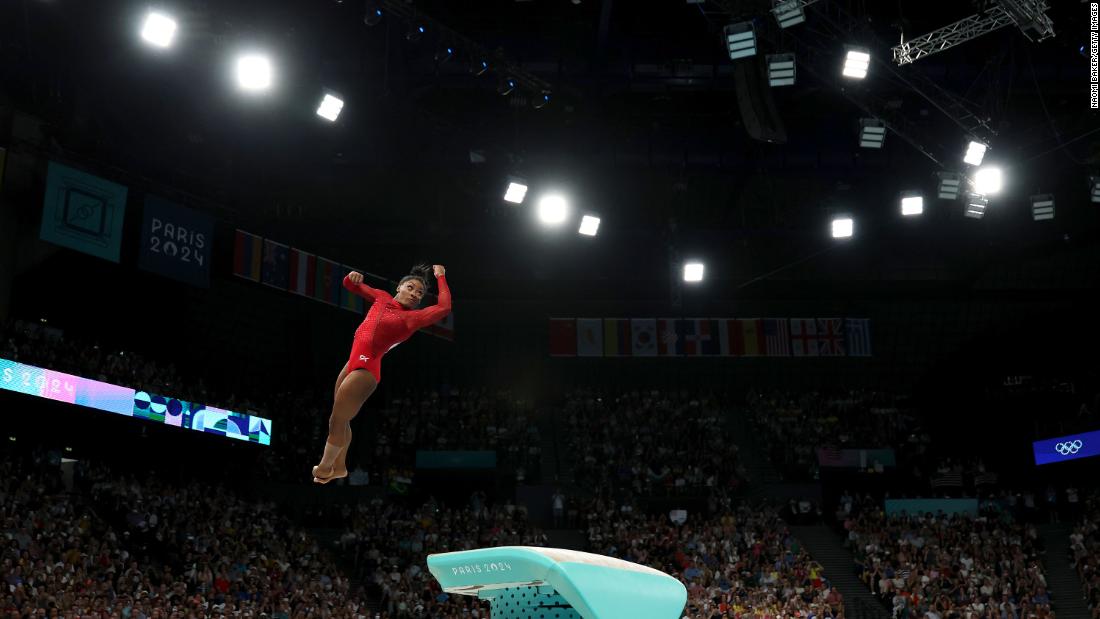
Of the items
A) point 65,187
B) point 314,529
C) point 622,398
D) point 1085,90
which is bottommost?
point 314,529

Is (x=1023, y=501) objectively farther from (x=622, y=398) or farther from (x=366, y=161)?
(x=366, y=161)

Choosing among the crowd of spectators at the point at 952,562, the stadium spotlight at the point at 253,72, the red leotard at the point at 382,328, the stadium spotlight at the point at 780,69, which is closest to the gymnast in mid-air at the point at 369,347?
the red leotard at the point at 382,328

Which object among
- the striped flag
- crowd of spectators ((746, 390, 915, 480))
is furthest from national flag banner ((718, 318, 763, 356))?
crowd of spectators ((746, 390, 915, 480))

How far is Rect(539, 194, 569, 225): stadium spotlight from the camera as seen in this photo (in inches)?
808

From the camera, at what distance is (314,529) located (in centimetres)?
2505

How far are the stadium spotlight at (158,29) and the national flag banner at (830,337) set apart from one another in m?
23.3

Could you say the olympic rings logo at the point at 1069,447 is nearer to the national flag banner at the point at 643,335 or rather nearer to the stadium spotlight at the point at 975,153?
the national flag banner at the point at 643,335

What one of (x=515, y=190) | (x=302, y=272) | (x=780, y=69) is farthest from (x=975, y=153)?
(x=302, y=272)

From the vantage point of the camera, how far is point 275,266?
24.2m

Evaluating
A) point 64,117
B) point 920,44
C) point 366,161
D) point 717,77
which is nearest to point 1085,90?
point 920,44

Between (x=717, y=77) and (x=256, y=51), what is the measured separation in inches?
347

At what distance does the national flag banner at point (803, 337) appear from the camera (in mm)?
32562

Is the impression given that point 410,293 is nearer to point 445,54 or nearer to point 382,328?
point 382,328

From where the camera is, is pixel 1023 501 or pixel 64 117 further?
pixel 1023 501
